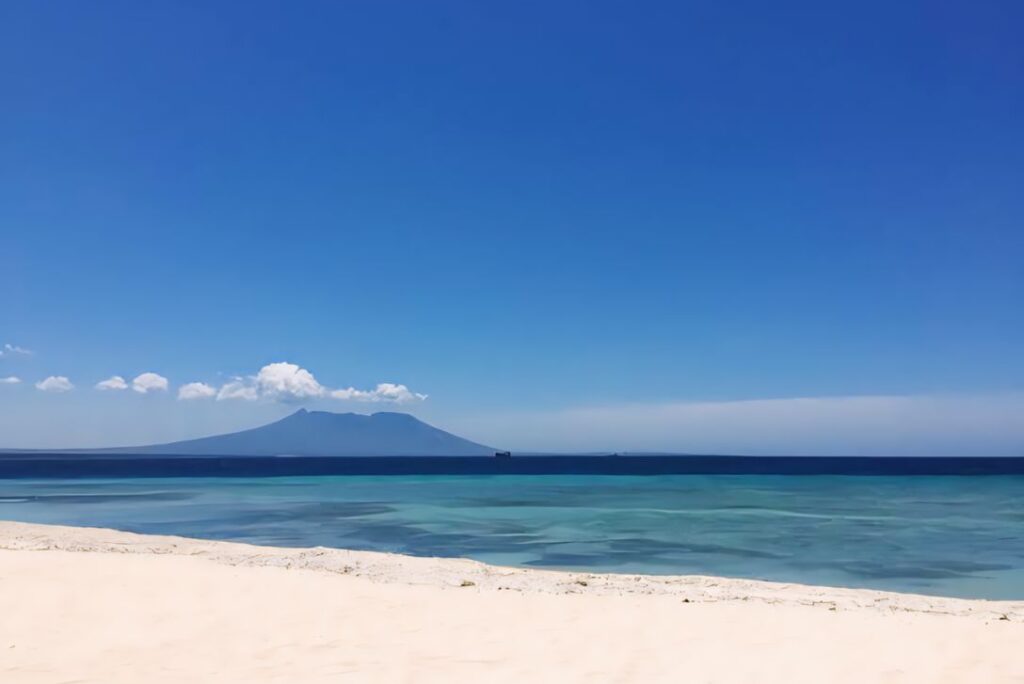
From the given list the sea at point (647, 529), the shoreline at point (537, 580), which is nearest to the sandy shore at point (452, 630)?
the shoreline at point (537, 580)

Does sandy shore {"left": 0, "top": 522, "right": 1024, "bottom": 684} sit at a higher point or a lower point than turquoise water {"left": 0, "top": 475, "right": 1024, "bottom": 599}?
higher

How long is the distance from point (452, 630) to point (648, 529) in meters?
16.5

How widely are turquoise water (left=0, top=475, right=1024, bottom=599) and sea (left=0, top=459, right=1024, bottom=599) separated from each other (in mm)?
55

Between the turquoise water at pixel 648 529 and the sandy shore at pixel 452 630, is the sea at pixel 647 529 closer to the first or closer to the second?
the turquoise water at pixel 648 529

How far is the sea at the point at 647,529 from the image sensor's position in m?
15.4

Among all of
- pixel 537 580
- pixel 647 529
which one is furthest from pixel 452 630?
pixel 647 529

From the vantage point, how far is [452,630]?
731 cm

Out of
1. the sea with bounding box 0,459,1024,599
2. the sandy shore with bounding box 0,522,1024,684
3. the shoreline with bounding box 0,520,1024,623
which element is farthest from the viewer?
the sea with bounding box 0,459,1024,599

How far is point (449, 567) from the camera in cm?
1318

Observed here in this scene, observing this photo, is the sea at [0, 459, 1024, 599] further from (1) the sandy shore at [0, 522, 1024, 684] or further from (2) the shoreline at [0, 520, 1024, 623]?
(1) the sandy shore at [0, 522, 1024, 684]

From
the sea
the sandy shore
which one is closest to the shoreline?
the sandy shore

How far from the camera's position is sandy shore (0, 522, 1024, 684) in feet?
19.3

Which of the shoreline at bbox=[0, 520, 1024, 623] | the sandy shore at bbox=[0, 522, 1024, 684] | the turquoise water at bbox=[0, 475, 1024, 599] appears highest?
the sandy shore at bbox=[0, 522, 1024, 684]

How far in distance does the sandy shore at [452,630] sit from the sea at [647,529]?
4904 millimetres
